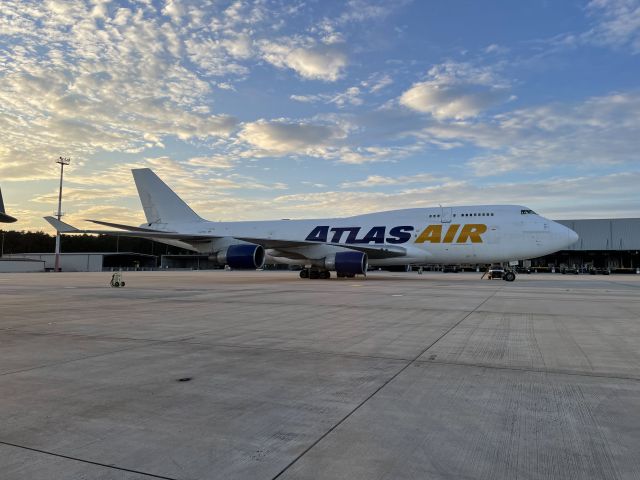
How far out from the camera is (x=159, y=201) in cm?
3288

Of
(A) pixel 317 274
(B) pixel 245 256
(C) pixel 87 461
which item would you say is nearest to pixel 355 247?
(A) pixel 317 274

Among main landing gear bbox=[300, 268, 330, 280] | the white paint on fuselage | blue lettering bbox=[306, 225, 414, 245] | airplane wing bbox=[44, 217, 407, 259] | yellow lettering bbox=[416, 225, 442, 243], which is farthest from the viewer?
main landing gear bbox=[300, 268, 330, 280]

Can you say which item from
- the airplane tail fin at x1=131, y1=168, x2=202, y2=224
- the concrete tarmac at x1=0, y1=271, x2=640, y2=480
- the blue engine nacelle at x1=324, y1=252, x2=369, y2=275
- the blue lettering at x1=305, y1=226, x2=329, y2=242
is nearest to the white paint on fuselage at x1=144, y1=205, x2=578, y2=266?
the blue lettering at x1=305, y1=226, x2=329, y2=242

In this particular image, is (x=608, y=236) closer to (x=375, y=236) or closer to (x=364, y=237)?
(x=375, y=236)

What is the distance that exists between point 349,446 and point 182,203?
32662 mm

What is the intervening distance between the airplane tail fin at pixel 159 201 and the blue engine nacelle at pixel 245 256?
1014 cm

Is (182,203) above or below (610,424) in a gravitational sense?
above

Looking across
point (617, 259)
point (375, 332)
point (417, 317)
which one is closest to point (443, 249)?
point (417, 317)

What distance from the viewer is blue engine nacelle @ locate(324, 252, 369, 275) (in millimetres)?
23703

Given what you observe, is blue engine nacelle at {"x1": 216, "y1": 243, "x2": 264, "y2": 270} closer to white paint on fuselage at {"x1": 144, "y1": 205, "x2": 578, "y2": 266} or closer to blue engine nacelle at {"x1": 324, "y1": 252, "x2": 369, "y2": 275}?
white paint on fuselage at {"x1": 144, "y1": 205, "x2": 578, "y2": 266}

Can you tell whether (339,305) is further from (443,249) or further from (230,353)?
(443,249)

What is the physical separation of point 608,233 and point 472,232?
5384 centimetres

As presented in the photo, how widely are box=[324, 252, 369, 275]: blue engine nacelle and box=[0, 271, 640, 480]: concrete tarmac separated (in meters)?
16.0

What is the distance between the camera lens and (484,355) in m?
5.63
